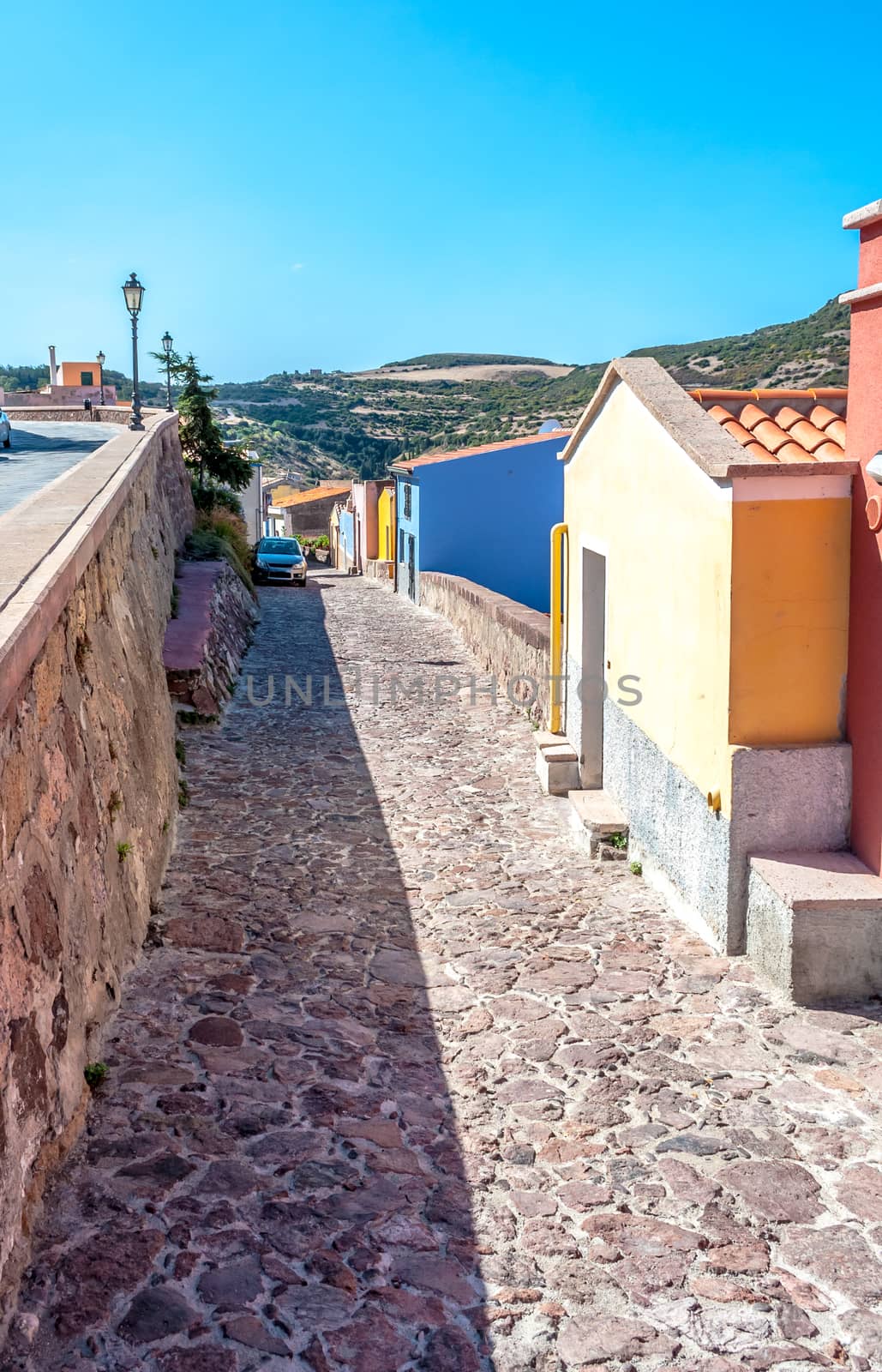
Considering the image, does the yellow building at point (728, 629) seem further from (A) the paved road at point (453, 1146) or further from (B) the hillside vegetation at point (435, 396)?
(B) the hillside vegetation at point (435, 396)

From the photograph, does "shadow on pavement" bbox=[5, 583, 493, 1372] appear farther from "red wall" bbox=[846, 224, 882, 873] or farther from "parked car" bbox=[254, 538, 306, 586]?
"parked car" bbox=[254, 538, 306, 586]

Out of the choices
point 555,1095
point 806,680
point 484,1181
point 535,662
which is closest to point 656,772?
point 806,680

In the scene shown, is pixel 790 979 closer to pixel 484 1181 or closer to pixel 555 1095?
pixel 555 1095

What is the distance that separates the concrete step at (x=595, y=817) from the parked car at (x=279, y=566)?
21463 mm

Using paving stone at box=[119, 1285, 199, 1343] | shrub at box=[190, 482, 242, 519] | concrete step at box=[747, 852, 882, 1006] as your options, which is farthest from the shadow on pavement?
shrub at box=[190, 482, 242, 519]

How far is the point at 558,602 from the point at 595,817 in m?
2.65

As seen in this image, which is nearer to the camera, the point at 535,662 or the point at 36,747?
the point at 36,747

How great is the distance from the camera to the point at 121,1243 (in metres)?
3.67

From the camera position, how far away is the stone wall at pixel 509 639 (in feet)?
40.6

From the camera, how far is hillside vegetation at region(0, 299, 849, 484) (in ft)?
157

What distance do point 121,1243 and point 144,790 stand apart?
11.6 feet

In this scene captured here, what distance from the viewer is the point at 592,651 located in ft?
32.2

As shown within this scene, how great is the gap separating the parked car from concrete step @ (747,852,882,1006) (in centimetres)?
2471

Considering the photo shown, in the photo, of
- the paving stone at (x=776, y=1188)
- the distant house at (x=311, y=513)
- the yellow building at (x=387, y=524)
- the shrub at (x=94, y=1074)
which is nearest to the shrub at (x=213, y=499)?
the yellow building at (x=387, y=524)
